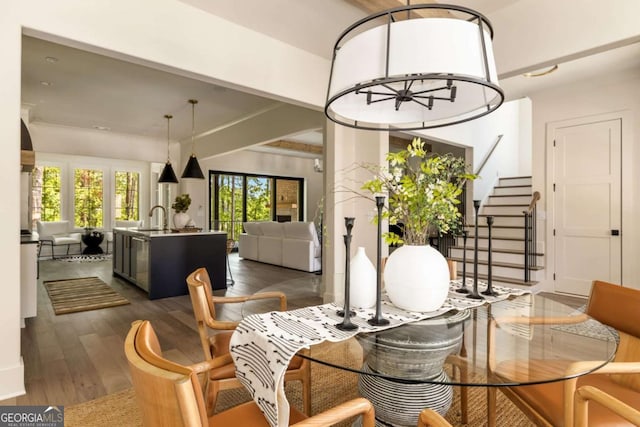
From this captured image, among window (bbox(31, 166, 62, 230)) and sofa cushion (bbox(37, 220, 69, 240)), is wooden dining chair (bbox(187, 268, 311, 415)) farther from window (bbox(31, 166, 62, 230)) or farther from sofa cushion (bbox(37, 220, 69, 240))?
window (bbox(31, 166, 62, 230))

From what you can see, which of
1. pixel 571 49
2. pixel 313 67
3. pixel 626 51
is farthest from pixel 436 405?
pixel 626 51

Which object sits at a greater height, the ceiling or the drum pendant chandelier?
the ceiling

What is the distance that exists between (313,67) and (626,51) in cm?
339

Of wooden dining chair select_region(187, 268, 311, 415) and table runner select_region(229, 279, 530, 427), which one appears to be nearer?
table runner select_region(229, 279, 530, 427)

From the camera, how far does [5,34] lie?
218cm

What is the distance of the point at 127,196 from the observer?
9.50 m

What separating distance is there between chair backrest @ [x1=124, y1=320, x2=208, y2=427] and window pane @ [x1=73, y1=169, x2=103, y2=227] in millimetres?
9750

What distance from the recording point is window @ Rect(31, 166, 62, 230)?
823 centimetres

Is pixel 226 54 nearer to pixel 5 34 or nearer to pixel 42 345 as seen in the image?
pixel 5 34

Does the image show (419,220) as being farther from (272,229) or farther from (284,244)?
(272,229)

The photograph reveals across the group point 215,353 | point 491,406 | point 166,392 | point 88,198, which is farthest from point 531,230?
point 88,198

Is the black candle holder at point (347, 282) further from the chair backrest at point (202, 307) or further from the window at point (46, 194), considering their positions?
the window at point (46, 194)

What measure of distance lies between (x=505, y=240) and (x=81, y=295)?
20.4 ft

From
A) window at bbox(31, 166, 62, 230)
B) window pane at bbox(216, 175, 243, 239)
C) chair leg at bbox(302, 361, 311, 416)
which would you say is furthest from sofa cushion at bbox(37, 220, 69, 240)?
chair leg at bbox(302, 361, 311, 416)
